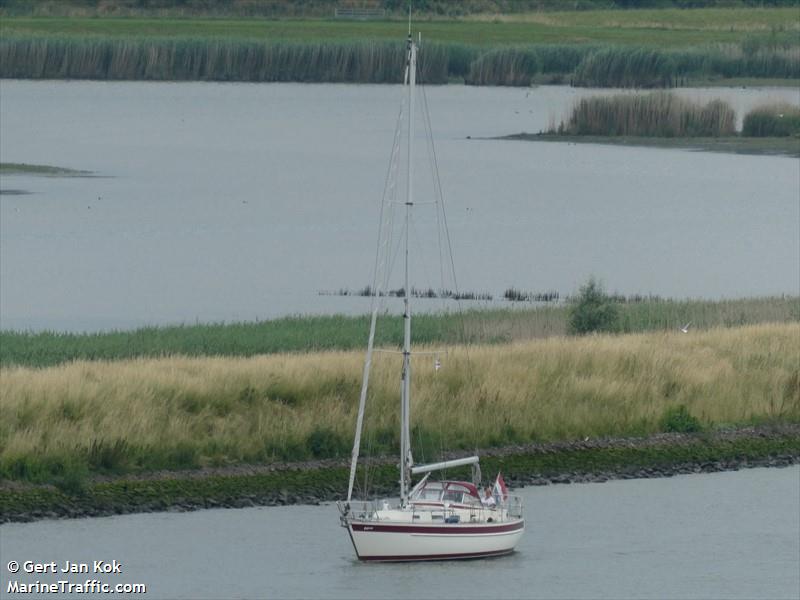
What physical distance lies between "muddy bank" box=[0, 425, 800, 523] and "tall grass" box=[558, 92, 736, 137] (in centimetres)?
5858

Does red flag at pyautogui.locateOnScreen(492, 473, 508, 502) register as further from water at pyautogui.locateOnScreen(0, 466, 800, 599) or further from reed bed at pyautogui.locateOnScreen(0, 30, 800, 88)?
reed bed at pyautogui.locateOnScreen(0, 30, 800, 88)

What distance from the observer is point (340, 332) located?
36.0 metres

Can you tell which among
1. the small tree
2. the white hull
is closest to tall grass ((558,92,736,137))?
the small tree

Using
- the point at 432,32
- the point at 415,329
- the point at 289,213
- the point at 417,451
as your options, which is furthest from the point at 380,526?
the point at 432,32

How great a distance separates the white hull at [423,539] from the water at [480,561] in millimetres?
153

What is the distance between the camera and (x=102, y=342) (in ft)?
113

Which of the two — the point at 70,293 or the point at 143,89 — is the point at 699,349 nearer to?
the point at 70,293

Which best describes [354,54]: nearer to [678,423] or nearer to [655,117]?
[655,117]

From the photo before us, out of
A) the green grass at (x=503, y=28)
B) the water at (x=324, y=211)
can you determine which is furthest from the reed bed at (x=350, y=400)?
the green grass at (x=503, y=28)

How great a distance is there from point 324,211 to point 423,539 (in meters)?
51.2

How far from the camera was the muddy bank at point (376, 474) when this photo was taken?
78.5 feet

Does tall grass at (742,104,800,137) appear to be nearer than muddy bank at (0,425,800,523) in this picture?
No

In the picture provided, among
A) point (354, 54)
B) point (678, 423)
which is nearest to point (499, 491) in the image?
point (678, 423)

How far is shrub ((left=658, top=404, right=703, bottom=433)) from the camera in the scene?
1147 inches
